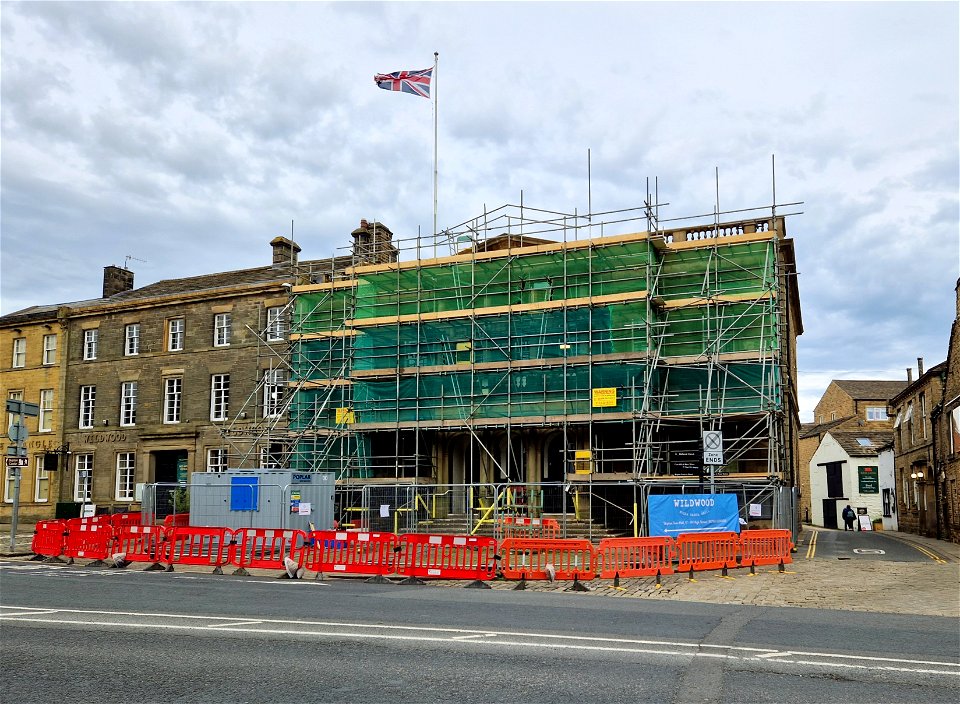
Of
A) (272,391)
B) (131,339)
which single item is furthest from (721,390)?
(131,339)

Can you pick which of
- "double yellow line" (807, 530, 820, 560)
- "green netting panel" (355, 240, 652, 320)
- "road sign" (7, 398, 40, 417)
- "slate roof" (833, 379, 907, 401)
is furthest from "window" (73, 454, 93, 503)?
"slate roof" (833, 379, 907, 401)

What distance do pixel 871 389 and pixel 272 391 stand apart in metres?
52.4

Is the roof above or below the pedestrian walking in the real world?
above

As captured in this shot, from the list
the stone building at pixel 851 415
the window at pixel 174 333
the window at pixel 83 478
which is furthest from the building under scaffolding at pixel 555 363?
the stone building at pixel 851 415

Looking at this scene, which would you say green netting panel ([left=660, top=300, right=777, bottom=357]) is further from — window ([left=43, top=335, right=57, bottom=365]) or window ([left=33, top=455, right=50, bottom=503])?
window ([left=43, top=335, right=57, bottom=365])

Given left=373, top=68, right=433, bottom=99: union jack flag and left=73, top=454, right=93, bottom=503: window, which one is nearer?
left=373, top=68, right=433, bottom=99: union jack flag

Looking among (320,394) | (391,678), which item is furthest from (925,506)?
(391,678)

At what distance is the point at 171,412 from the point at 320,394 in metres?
9.15

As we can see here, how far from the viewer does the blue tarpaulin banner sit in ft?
65.4

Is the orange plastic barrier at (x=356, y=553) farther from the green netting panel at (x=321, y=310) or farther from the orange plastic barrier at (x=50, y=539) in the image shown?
the green netting panel at (x=321, y=310)

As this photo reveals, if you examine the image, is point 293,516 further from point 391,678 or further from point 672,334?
point 391,678

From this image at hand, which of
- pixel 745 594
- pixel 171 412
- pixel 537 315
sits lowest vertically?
pixel 745 594

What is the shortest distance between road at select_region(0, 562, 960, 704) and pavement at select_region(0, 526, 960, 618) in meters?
1.38

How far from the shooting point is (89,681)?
761 centimetres
